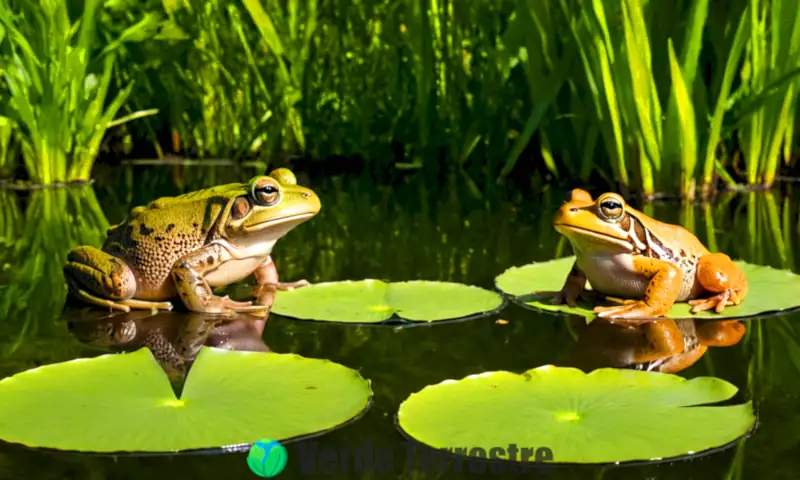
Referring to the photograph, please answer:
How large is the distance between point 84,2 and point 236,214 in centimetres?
476

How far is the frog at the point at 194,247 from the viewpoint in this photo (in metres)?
3.86

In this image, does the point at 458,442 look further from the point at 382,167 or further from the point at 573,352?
the point at 382,167

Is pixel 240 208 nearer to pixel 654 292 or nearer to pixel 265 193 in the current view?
pixel 265 193

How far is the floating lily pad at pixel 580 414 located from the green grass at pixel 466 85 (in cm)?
352

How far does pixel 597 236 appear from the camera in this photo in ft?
11.9

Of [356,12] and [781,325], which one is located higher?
[356,12]

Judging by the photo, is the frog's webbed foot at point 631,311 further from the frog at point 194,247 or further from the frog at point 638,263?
the frog at point 194,247

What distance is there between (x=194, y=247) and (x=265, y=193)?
366 millimetres

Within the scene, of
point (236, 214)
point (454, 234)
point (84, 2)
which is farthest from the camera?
point (84, 2)

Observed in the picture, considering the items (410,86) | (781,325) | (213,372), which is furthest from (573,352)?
(410,86)

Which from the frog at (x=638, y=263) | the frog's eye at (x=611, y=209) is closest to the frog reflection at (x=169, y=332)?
the frog at (x=638, y=263)

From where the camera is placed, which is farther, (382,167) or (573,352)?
(382,167)

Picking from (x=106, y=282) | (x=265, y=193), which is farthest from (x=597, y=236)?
(x=106, y=282)

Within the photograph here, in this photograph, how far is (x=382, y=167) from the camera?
9125 millimetres
